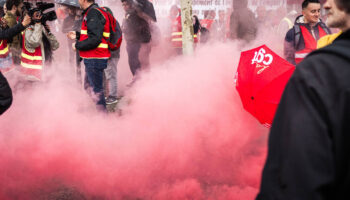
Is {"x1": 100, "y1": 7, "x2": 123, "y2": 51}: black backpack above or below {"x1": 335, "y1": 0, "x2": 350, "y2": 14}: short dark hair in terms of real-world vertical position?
below

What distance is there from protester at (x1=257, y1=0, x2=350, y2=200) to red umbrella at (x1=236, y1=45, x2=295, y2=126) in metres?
1.88

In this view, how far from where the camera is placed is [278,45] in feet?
20.9

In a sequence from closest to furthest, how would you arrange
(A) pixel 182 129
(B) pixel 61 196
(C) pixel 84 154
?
(B) pixel 61 196 → (C) pixel 84 154 → (A) pixel 182 129

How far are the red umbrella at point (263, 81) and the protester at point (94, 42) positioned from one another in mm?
2120

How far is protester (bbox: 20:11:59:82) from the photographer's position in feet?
15.2

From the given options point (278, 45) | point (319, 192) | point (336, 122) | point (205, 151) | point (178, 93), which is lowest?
point (205, 151)

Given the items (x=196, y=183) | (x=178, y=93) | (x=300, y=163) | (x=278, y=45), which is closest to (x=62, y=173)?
(x=196, y=183)

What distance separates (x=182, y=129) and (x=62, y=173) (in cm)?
161

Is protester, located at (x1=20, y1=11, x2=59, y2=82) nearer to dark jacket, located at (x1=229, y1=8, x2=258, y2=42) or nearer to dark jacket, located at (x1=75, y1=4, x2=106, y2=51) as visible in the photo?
dark jacket, located at (x1=75, y1=4, x2=106, y2=51)

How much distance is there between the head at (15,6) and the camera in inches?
195

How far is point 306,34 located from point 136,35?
3909mm

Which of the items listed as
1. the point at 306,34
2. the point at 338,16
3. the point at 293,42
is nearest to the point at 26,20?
the point at 293,42

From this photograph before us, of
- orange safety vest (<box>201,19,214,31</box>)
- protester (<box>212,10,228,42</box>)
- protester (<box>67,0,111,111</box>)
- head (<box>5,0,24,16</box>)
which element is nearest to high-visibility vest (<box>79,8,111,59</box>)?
protester (<box>67,0,111,111</box>)

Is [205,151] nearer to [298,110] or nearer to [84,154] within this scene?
[84,154]
